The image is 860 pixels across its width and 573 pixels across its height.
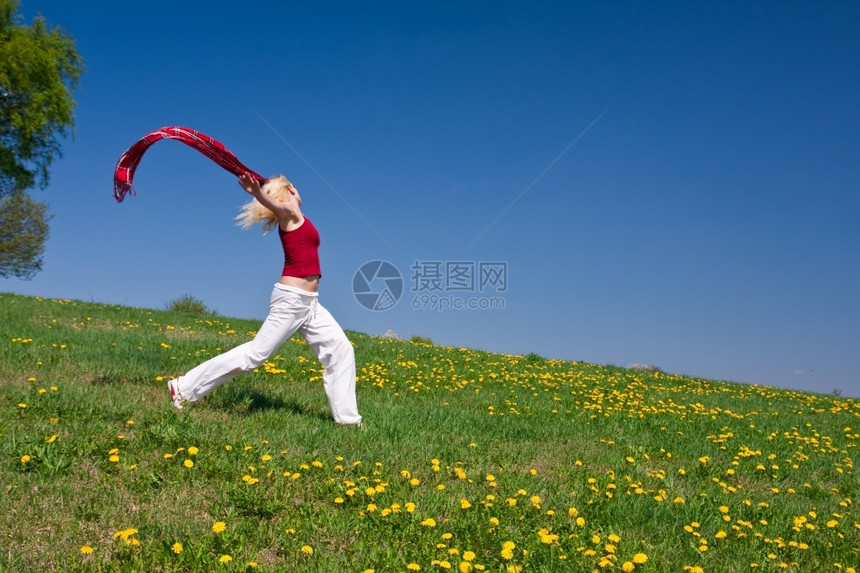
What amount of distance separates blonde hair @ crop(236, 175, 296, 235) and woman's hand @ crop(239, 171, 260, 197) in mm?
247

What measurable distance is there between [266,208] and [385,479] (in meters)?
3.41

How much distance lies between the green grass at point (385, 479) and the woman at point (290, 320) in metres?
0.35

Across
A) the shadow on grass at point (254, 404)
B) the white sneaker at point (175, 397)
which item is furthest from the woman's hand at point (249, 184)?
the shadow on grass at point (254, 404)

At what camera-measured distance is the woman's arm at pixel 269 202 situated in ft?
22.8

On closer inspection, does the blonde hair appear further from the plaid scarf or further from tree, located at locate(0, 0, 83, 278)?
tree, located at locate(0, 0, 83, 278)

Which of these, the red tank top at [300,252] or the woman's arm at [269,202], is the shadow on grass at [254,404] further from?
the woman's arm at [269,202]

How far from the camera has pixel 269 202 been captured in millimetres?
6934

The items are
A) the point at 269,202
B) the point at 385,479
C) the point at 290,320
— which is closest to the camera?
the point at 385,479

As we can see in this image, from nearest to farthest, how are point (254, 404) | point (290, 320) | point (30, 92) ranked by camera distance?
point (290, 320)
point (254, 404)
point (30, 92)

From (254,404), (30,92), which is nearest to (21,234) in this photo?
(30,92)

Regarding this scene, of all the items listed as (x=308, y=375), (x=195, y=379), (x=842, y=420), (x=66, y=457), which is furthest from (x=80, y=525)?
(x=842, y=420)

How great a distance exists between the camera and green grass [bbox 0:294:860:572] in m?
4.20

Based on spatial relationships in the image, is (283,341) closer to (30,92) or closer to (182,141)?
(182,141)

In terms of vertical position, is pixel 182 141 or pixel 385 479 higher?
pixel 182 141
